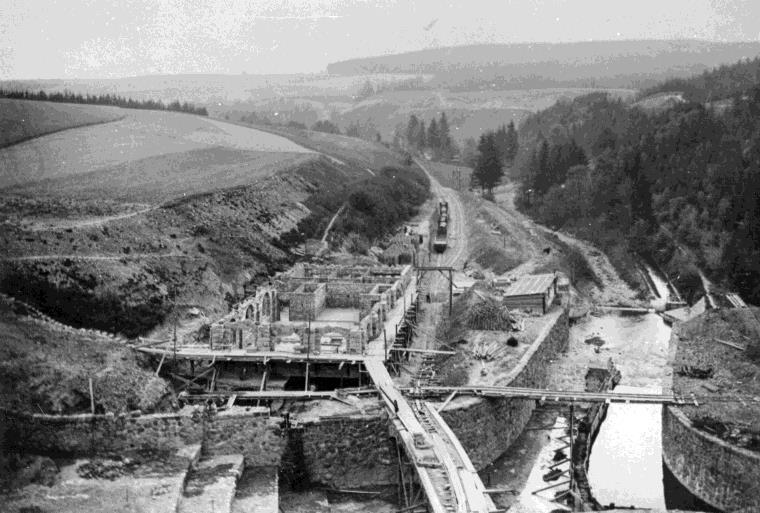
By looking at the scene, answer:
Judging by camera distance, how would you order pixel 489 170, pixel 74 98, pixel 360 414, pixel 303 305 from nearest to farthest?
pixel 360 414, pixel 303 305, pixel 74 98, pixel 489 170

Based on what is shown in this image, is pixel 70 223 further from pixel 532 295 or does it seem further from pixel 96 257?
pixel 532 295

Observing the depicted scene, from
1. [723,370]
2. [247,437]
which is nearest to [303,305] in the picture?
[247,437]

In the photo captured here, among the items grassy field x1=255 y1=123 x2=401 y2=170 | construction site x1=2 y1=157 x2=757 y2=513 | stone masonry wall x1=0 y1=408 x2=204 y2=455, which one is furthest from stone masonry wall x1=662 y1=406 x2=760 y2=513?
grassy field x1=255 y1=123 x2=401 y2=170

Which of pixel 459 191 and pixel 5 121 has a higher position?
pixel 5 121

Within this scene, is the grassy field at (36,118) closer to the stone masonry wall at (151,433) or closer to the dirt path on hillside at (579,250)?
the stone masonry wall at (151,433)

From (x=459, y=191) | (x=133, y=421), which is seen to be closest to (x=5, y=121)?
(x=133, y=421)

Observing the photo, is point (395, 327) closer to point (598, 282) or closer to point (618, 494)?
point (618, 494)

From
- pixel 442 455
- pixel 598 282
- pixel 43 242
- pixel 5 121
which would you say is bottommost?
pixel 598 282

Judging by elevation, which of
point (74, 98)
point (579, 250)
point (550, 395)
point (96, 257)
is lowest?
point (579, 250)
